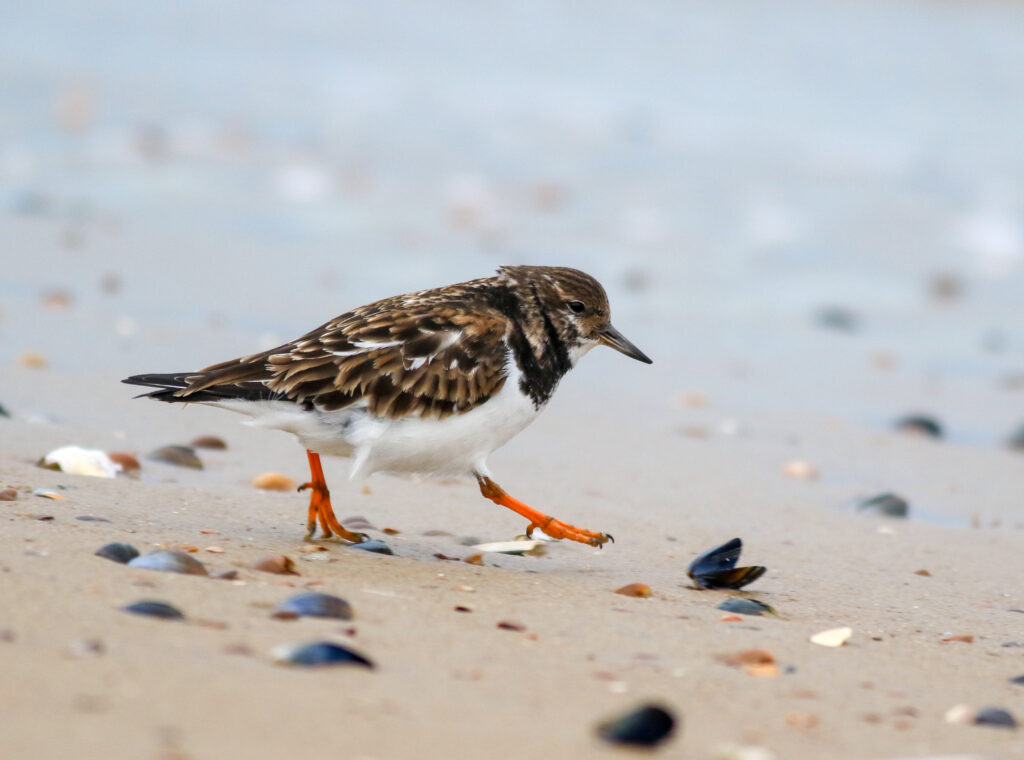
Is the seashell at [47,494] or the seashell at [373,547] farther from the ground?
the seashell at [373,547]

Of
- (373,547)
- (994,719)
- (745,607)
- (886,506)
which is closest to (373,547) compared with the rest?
(373,547)

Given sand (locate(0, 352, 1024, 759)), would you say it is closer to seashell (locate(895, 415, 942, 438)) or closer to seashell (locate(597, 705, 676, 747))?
seashell (locate(597, 705, 676, 747))

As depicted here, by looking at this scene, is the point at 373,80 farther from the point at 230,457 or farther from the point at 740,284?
the point at 230,457

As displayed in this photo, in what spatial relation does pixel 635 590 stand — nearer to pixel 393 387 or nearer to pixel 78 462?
pixel 393 387

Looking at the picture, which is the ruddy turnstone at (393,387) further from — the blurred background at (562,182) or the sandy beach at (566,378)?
the blurred background at (562,182)

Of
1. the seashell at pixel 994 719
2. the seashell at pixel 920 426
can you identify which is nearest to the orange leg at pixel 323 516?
the seashell at pixel 994 719

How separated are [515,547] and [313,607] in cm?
123

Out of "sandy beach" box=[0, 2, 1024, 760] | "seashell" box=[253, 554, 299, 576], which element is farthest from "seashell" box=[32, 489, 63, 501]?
"seashell" box=[253, 554, 299, 576]

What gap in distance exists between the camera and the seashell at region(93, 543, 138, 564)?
2.84 meters

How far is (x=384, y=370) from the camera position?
11.3 feet

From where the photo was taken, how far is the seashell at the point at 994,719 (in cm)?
242

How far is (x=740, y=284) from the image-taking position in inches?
348

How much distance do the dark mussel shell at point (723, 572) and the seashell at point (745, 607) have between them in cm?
21

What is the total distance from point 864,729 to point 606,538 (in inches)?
54.5
